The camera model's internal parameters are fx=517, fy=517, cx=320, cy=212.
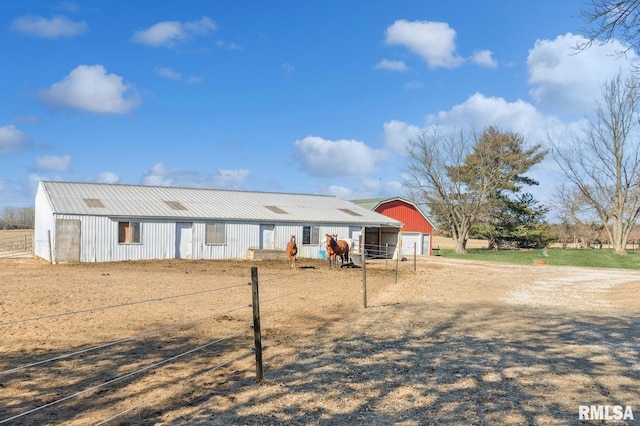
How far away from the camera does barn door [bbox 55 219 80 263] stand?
25.8m

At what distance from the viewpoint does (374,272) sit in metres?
23.8

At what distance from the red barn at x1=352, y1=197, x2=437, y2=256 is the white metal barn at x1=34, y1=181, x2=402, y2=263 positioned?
666 centimetres

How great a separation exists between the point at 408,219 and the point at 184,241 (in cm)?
2263

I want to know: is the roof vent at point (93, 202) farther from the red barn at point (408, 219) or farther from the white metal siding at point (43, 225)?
the red barn at point (408, 219)

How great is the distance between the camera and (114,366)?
764 cm

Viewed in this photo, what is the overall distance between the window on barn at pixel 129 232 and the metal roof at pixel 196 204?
583mm

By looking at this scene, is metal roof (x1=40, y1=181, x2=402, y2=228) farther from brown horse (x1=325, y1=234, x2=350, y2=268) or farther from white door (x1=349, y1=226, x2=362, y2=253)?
brown horse (x1=325, y1=234, x2=350, y2=268)

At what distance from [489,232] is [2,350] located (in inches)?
1979

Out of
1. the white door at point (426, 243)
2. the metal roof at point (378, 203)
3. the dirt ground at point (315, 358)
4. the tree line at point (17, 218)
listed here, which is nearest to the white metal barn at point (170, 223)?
the metal roof at point (378, 203)

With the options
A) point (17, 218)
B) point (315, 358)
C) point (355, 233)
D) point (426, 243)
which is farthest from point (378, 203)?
point (17, 218)

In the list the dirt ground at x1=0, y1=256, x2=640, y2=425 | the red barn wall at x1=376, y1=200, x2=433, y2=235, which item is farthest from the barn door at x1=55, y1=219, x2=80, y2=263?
the red barn wall at x1=376, y1=200, x2=433, y2=235

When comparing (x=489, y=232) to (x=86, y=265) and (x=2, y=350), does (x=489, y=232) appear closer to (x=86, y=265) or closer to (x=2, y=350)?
(x=86, y=265)

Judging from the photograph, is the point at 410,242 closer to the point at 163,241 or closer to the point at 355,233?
the point at 355,233

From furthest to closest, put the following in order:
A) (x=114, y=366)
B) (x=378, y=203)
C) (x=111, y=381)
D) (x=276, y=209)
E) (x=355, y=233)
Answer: (x=378, y=203), (x=355, y=233), (x=276, y=209), (x=114, y=366), (x=111, y=381)
